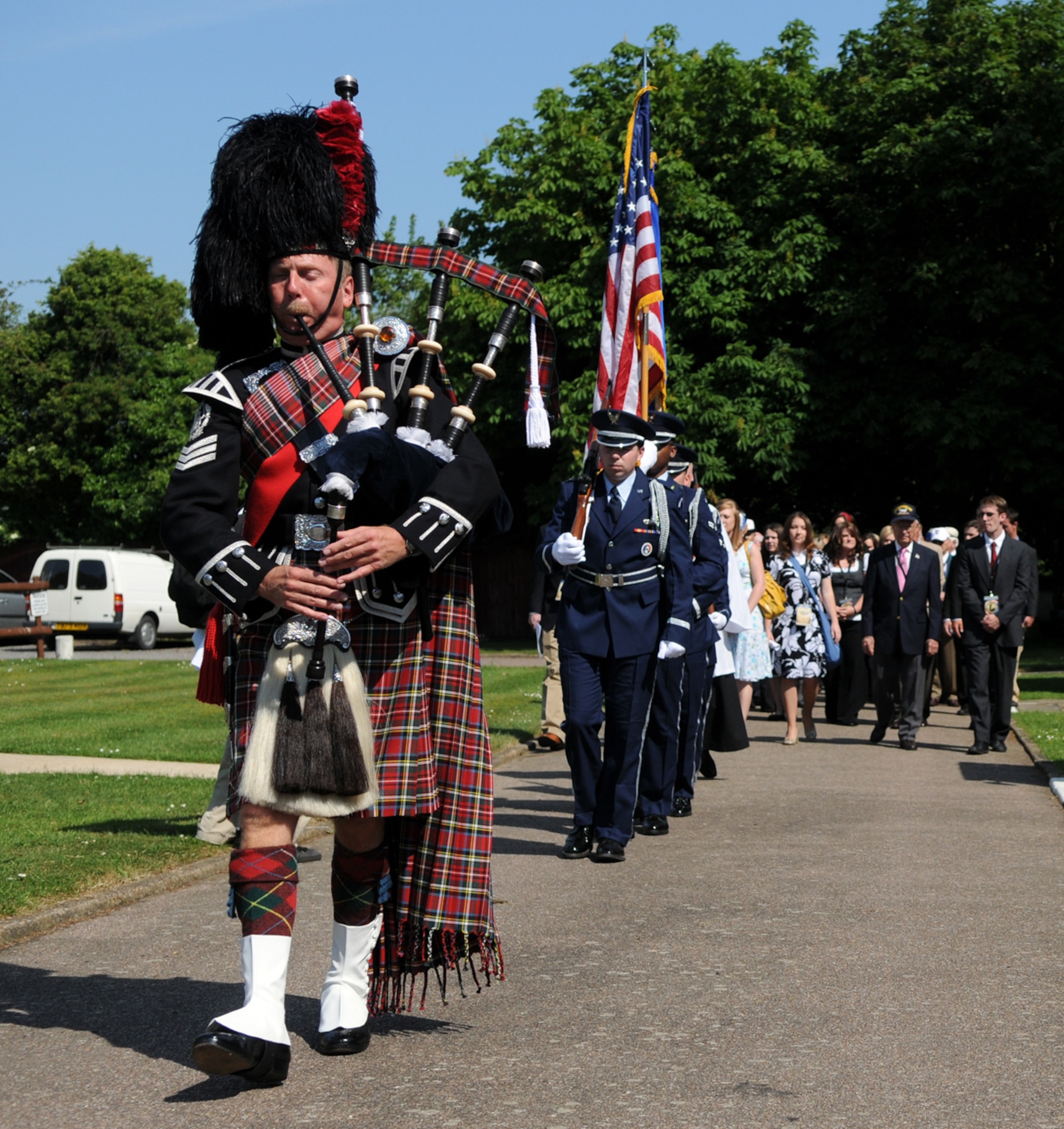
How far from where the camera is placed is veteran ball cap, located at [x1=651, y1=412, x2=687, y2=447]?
951 centimetres

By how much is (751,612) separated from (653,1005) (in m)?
8.74

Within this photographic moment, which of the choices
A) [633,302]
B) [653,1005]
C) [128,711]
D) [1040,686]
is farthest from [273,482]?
[1040,686]

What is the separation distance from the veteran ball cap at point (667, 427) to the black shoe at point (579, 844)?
2.37 m

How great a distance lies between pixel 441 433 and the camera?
4.40m

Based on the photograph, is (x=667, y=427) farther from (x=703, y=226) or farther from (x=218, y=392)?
(x=703, y=226)

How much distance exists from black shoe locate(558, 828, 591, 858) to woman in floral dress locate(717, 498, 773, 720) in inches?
220

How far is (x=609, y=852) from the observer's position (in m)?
8.02

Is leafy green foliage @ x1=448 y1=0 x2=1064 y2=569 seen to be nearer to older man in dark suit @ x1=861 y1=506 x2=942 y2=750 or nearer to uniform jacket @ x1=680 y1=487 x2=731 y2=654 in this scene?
older man in dark suit @ x1=861 y1=506 x2=942 y2=750

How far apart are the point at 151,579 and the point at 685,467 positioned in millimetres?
23392

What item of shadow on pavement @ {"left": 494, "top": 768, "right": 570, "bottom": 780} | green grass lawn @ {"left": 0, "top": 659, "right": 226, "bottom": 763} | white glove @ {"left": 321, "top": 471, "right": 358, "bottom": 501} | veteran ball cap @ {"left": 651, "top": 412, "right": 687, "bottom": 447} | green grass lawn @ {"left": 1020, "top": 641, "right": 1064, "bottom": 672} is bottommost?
green grass lawn @ {"left": 0, "top": 659, "right": 226, "bottom": 763}

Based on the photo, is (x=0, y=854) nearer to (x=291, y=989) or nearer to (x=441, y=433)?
(x=291, y=989)

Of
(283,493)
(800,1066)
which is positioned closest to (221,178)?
(283,493)

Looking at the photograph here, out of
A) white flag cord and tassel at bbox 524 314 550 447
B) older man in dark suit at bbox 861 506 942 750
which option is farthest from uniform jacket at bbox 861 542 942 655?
white flag cord and tassel at bbox 524 314 550 447

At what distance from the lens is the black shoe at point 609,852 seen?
26.2ft
